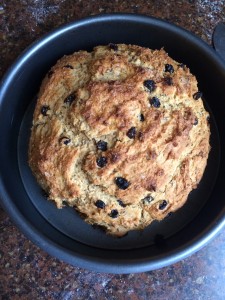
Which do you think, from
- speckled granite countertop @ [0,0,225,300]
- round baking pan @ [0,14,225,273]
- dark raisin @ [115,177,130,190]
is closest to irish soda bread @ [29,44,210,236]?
dark raisin @ [115,177,130,190]

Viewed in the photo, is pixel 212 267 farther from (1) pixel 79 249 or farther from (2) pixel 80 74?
(2) pixel 80 74

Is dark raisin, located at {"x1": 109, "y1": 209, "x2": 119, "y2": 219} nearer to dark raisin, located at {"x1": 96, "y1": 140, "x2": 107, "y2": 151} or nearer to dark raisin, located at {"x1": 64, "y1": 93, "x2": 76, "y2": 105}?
dark raisin, located at {"x1": 96, "y1": 140, "x2": 107, "y2": 151}

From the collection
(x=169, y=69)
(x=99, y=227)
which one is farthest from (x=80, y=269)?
(x=169, y=69)

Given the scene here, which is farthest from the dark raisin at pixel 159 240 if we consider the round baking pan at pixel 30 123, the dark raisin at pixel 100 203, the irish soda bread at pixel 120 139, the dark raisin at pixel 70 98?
the dark raisin at pixel 70 98

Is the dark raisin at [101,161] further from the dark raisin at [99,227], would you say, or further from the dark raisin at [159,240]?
the dark raisin at [159,240]

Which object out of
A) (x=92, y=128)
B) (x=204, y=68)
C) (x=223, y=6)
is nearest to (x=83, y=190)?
(x=92, y=128)

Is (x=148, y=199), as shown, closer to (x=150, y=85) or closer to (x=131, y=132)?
(x=131, y=132)
